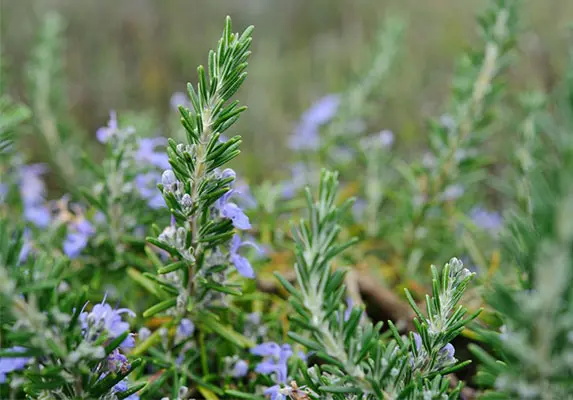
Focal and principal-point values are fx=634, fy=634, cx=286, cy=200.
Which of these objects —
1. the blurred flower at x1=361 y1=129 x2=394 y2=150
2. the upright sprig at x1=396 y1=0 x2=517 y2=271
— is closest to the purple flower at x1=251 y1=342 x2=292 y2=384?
the upright sprig at x1=396 y1=0 x2=517 y2=271

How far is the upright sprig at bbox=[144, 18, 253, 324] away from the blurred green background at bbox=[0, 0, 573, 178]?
1730 millimetres

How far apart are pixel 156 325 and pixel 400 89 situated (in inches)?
111

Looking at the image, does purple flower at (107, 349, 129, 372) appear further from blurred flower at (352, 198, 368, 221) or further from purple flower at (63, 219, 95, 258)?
blurred flower at (352, 198, 368, 221)

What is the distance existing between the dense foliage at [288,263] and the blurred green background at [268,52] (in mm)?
1079

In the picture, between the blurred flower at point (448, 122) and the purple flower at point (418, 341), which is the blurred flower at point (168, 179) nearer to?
the purple flower at point (418, 341)

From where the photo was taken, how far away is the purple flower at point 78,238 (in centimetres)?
129

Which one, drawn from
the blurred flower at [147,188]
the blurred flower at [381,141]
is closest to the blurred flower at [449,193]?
the blurred flower at [381,141]

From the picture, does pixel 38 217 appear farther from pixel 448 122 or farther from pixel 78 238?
pixel 448 122

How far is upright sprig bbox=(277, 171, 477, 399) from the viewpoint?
0.80 metres

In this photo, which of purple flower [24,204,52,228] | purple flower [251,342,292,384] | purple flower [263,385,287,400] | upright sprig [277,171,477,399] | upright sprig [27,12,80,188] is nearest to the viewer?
upright sprig [277,171,477,399]

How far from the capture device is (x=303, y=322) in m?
0.82

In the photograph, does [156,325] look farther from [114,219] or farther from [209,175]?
[209,175]

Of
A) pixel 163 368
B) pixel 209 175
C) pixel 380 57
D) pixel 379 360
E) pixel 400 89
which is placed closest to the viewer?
pixel 379 360

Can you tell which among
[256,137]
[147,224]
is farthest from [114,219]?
[256,137]
